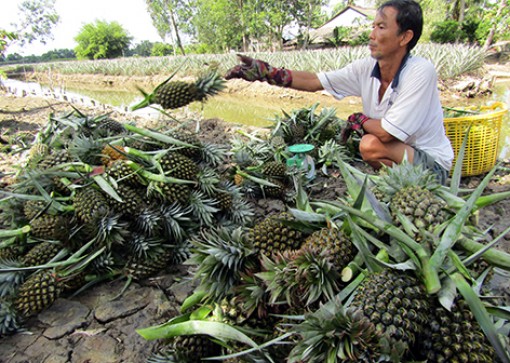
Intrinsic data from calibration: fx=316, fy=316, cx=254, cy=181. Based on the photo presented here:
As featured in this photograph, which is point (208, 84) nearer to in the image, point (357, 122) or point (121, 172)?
point (121, 172)

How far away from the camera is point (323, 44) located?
1316 inches

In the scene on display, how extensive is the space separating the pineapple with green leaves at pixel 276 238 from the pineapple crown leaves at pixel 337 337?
1.42 ft

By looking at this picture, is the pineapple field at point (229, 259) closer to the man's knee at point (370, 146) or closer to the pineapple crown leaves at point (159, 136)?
the pineapple crown leaves at point (159, 136)

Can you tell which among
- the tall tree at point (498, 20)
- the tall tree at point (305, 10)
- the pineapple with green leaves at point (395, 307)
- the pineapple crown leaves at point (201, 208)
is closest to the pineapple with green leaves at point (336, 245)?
the pineapple with green leaves at point (395, 307)

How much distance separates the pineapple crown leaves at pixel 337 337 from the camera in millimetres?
854

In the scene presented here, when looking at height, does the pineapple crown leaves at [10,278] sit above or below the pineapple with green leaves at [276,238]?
below

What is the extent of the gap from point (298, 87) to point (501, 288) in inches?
94.2

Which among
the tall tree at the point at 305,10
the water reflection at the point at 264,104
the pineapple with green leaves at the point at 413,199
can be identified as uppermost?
the tall tree at the point at 305,10

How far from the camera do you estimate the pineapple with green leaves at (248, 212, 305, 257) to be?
1316 mm

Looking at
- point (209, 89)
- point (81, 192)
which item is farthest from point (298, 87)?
point (81, 192)

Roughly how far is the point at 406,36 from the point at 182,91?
1984 millimetres

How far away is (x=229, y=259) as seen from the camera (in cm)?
127

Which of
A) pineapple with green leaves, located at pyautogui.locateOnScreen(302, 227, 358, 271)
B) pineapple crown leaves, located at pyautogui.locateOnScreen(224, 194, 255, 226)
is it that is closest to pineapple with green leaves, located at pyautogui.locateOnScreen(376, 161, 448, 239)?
pineapple with green leaves, located at pyautogui.locateOnScreen(302, 227, 358, 271)

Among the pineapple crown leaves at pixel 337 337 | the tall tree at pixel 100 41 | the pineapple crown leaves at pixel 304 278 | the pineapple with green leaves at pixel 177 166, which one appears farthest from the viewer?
the tall tree at pixel 100 41
